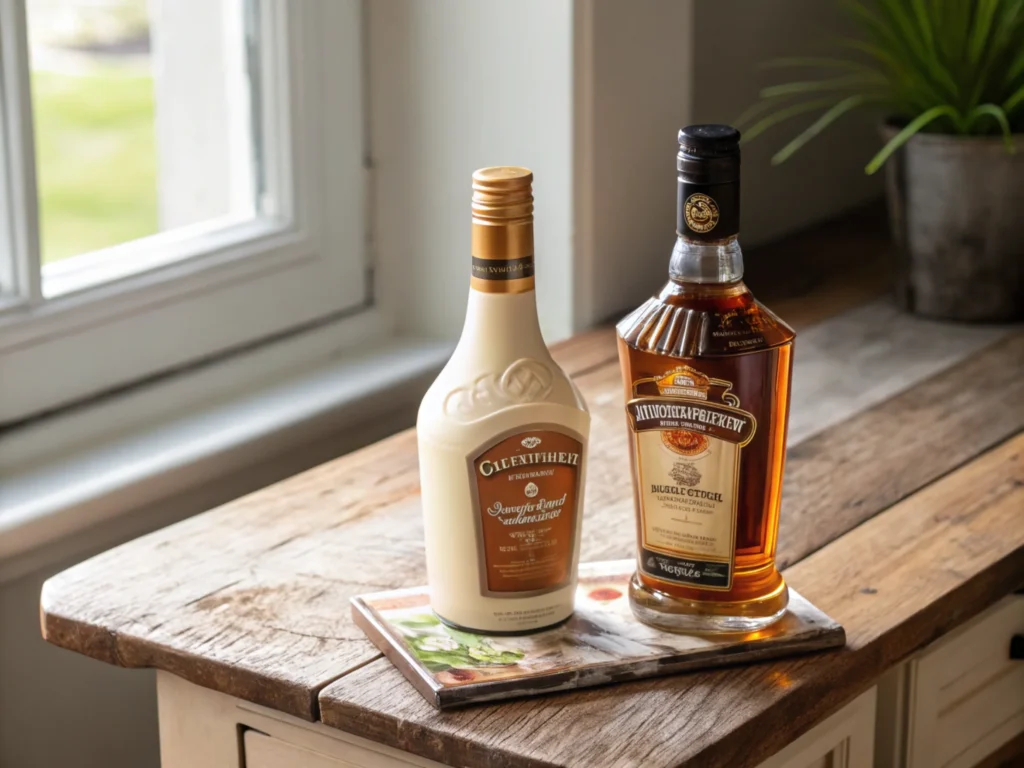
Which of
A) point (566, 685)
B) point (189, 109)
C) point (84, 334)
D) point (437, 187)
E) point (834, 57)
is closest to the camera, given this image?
point (566, 685)

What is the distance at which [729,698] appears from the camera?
29.6 inches

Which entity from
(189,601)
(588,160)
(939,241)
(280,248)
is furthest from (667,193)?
(189,601)

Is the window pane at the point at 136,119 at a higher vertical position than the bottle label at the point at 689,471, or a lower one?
higher

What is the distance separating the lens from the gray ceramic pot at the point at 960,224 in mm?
1429

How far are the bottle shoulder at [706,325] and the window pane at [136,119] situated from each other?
0.64 m

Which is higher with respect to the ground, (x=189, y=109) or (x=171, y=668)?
(x=189, y=109)

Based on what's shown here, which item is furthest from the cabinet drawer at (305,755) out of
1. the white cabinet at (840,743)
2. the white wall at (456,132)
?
the white wall at (456,132)

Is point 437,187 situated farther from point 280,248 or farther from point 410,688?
point 410,688

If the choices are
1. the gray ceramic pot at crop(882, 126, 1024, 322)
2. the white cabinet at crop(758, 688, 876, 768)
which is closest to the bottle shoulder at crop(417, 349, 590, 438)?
the white cabinet at crop(758, 688, 876, 768)

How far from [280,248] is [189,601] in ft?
1.92

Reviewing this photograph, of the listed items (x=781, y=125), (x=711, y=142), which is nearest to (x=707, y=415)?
(x=711, y=142)

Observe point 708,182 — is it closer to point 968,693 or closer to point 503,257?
point 503,257

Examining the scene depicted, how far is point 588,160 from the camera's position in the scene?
1416 mm

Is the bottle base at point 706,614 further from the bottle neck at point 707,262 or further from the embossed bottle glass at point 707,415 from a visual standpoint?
the bottle neck at point 707,262
